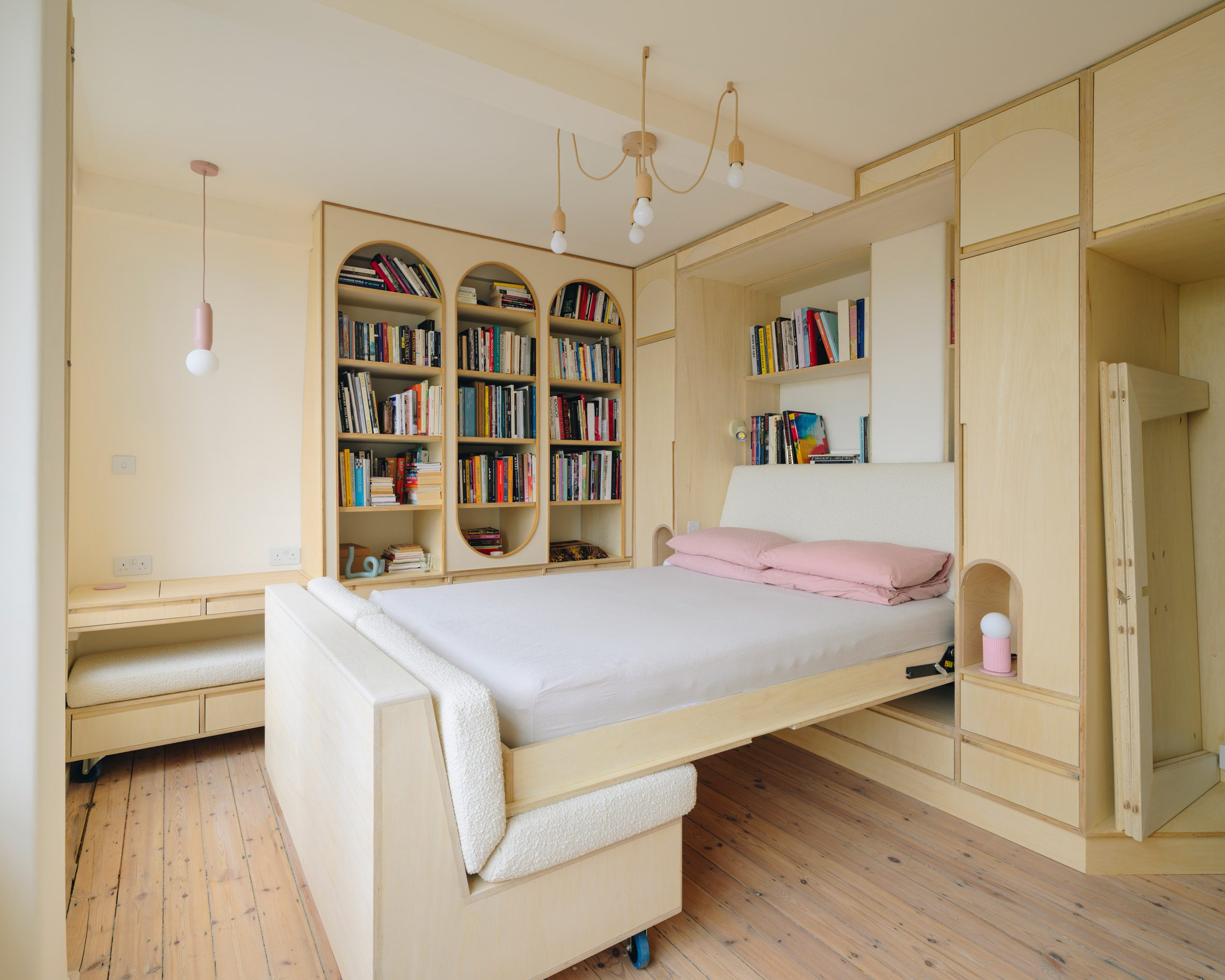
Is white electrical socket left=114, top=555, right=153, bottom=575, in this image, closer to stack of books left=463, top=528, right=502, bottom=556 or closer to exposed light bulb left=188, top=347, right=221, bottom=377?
exposed light bulb left=188, top=347, right=221, bottom=377

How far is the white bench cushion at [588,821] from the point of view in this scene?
1369 mm

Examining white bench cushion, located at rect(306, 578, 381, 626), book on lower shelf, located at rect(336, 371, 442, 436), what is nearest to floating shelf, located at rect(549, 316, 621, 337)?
book on lower shelf, located at rect(336, 371, 442, 436)

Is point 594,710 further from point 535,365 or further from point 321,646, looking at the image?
point 535,365

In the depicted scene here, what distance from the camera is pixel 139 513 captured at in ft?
10.1

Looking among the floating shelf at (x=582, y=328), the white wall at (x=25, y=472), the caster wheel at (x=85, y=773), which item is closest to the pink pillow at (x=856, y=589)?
the floating shelf at (x=582, y=328)

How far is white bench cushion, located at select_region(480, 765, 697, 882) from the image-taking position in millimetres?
1369

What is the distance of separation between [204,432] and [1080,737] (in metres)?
3.70

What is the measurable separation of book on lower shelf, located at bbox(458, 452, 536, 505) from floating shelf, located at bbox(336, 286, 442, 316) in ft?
2.63

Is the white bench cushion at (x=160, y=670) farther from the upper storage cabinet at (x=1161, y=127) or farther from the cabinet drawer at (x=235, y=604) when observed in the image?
the upper storage cabinet at (x=1161, y=127)

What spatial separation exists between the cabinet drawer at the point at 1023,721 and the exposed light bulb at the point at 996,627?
17 cm

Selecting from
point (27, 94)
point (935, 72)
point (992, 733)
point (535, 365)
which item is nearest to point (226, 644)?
point (535, 365)

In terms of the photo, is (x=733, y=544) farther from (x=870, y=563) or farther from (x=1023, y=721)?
(x=1023, y=721)

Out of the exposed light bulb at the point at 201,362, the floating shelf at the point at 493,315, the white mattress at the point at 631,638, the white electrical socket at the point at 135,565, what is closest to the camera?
the white mattress at the point at 631,638

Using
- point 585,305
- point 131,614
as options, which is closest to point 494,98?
point 585,305
